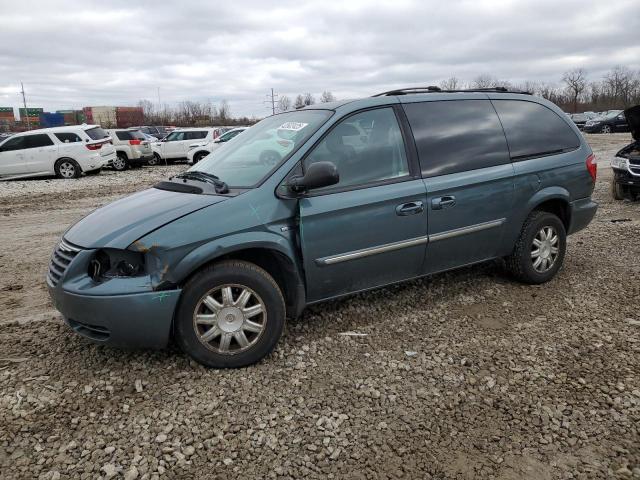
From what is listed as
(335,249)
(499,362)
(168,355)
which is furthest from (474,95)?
(168,355)

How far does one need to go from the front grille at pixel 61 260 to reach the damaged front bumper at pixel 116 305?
0.02 metres

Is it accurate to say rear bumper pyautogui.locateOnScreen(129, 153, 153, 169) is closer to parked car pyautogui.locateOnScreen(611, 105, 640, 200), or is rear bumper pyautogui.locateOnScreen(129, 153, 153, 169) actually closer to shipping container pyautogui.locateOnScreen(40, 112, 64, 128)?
parked car pyautogui.locateOnScreen(611, 105, 640, 200)

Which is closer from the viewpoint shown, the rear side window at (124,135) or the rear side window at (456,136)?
the rear side window at (456,136)

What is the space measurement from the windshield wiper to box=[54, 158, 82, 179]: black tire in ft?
44.6

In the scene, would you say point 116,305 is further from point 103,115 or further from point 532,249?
point 103,115

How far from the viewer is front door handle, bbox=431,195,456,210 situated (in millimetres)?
4008

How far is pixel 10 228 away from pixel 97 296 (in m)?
6.54

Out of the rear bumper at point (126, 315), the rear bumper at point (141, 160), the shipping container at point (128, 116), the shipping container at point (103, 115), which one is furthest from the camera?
the shipping container at point (103, 115)

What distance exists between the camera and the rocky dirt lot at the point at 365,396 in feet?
8.39

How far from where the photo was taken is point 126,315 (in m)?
3.09

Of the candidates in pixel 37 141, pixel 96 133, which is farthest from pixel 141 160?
pixel 37 141

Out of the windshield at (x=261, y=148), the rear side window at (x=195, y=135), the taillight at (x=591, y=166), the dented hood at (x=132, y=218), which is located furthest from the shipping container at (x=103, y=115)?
the taillight at (x=591, y=166)

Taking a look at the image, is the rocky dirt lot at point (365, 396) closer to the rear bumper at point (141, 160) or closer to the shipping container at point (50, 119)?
the rear bumper at point (141, 160)

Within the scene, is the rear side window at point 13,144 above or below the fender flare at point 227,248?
above
